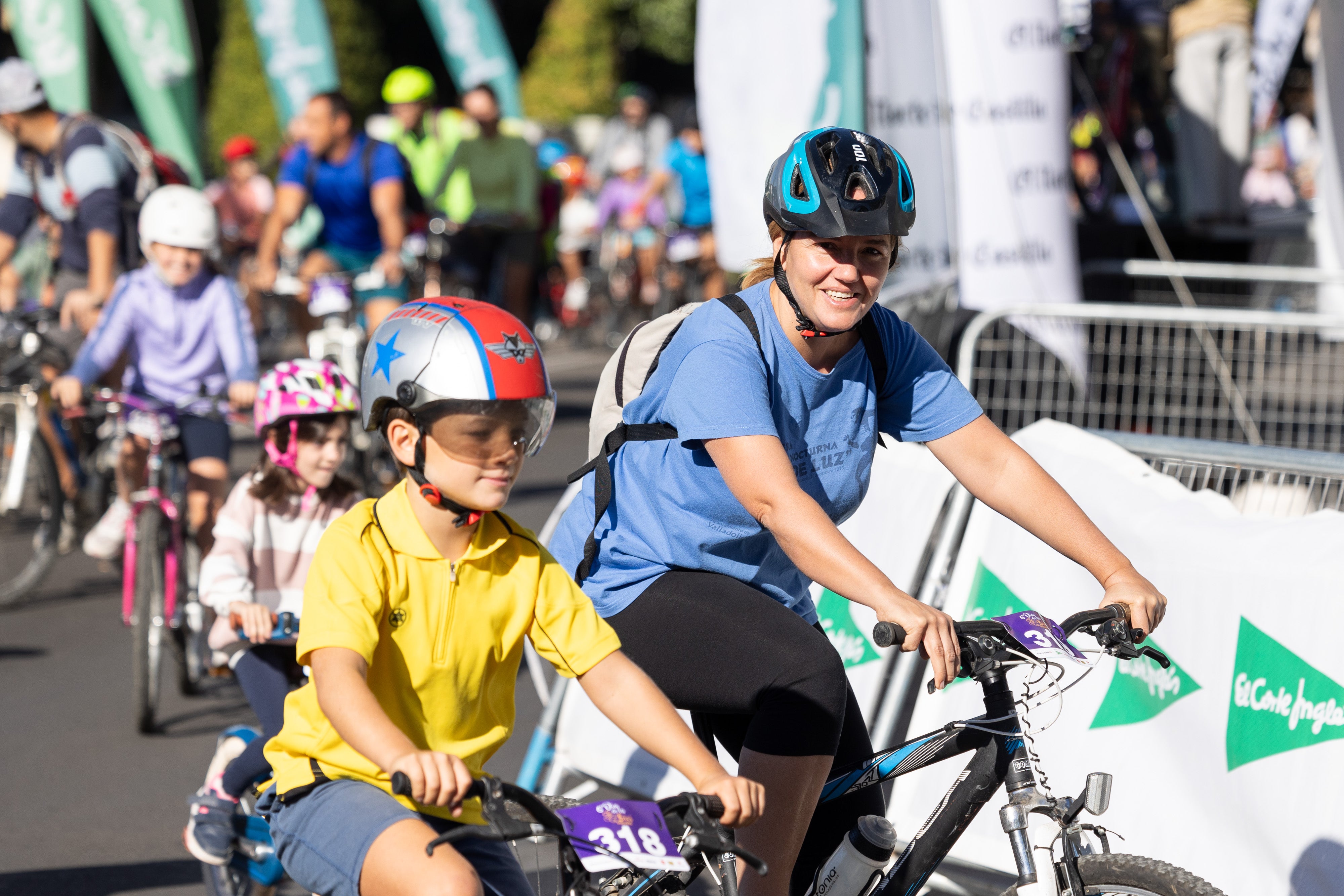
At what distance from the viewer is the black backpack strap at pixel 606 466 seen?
306 cm

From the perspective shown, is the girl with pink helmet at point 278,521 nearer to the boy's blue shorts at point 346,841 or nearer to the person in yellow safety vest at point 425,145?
the boy's blue shorts at point 346,841

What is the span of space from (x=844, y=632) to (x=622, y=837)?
96.2 inches

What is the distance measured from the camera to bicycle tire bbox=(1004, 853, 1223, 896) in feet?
8.59

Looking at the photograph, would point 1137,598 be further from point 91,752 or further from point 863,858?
point 91,752

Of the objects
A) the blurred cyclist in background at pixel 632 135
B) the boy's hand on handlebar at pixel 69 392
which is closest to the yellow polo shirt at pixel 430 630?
the boy's hand on handlebar at pixel 69 392

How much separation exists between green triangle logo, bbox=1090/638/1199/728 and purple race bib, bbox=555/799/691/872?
1.98 m

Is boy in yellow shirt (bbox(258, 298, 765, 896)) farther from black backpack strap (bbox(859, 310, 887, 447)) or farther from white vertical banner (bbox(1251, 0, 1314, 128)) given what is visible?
white vertical banner (bbox(1251, 0, 1314, 128))

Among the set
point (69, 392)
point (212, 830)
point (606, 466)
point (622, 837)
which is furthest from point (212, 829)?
point (69, 392)

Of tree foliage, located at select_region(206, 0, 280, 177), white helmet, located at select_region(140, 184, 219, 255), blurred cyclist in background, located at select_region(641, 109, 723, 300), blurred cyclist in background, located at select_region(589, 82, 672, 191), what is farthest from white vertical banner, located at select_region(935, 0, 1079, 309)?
tree foliage, located at select_region(206, 0, 280, 177)

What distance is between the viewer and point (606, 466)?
10.4 ft

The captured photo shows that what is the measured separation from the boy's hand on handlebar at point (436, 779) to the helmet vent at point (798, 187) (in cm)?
132

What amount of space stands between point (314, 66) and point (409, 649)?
14.0 metres

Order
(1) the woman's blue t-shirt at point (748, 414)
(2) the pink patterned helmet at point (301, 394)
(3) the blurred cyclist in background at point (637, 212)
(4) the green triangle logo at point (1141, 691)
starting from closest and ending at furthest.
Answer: (1) the woman's blue t-shirt at point (748, 414) → (4) the green triangle logo at point (1141, 691) → (2) the pink patterned helmet at point (301, 394) → (3) the blurred cyclist in background at point (637, 212)

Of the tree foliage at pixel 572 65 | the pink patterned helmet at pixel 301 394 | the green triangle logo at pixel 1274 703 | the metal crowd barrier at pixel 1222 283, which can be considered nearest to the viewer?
the green triangle logo at pixel 1274 703
